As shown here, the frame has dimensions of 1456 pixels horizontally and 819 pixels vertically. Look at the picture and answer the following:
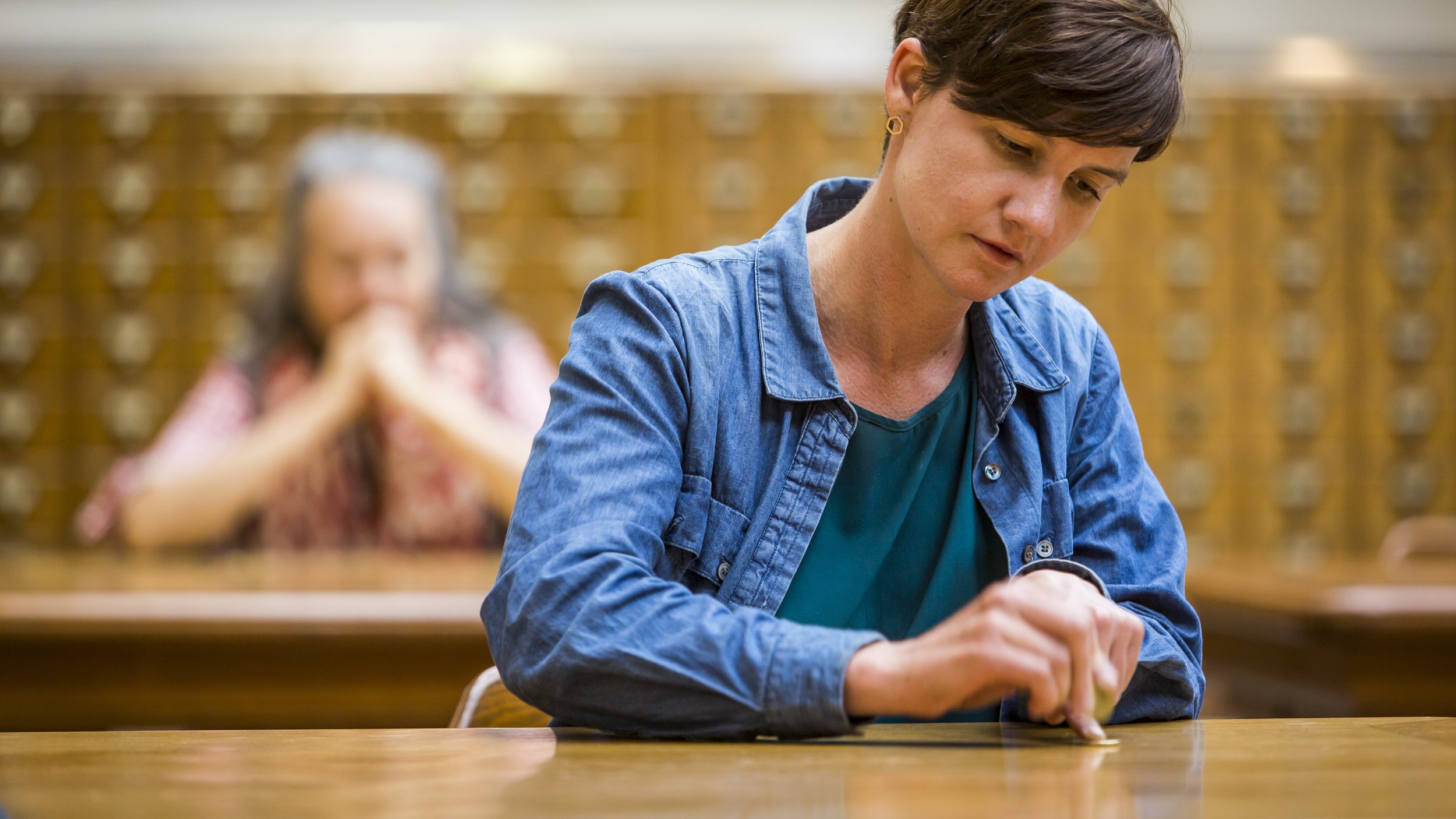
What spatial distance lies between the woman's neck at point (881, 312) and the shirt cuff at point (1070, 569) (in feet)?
0.77

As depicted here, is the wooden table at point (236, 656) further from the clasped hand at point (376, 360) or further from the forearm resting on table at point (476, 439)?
the clasped hand at point (376, 360)

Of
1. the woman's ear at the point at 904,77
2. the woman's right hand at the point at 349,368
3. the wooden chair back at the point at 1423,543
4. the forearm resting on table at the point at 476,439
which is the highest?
the woman's ear at the point at 904,77

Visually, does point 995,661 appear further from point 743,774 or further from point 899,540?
point 899,540

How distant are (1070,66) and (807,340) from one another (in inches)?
13.2

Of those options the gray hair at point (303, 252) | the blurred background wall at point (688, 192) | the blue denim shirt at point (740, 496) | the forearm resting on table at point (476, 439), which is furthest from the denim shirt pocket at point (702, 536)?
the blurred background wall at point (688, 192)

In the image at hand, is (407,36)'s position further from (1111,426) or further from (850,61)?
(1111,426)

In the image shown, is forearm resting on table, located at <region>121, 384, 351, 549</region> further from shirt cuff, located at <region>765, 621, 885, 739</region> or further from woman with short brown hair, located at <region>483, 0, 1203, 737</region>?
shirt cuff, located at <region>765, 621, 885, 739</region>

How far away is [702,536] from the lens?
1.16 meters

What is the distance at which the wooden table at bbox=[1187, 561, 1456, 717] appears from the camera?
7.82 feet

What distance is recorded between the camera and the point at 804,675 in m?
0.95

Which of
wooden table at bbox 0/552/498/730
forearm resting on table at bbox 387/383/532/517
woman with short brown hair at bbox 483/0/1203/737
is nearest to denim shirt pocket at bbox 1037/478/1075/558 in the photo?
woman with short brown hair at bbox 483/0/1203/737

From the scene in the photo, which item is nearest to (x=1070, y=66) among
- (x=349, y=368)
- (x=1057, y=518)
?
(x=1057, y=518)

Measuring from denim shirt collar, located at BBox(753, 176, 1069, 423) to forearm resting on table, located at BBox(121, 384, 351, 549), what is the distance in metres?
2.00

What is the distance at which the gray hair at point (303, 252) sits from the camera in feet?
10.3
